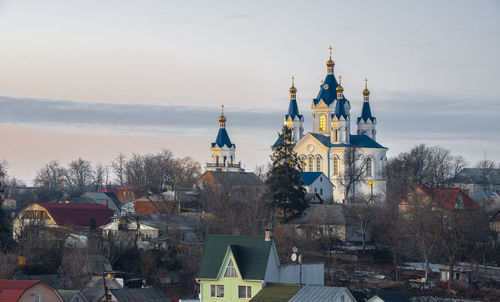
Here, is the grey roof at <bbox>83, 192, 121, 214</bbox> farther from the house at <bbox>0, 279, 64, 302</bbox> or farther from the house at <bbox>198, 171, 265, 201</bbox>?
the house at <bbox>0, 279, 64, 302</bbox>

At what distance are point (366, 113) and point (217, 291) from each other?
7845 centimetres

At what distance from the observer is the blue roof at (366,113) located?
393 ft

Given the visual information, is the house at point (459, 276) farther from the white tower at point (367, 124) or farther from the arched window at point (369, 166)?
the white tower at point (367, 124)

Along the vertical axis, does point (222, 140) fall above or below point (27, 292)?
above

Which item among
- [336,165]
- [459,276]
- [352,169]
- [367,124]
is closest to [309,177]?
[352,169]

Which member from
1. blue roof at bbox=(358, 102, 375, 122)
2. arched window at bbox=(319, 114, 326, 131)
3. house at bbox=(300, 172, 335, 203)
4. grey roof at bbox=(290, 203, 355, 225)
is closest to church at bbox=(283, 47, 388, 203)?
arched window at bbox=(319, 114, 326, 131)

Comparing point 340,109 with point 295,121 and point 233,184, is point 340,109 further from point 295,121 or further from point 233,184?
point 233,184

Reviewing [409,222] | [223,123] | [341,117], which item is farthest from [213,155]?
[409,222]

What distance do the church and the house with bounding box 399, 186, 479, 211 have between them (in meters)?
22.5

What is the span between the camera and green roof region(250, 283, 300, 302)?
4069 centimetres

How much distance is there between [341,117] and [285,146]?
36.5m

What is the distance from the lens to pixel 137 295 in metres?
46.0

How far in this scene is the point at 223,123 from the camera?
128 m

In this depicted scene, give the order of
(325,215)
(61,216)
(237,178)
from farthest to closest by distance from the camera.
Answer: (237,178) → (61,216) → (325,215)
